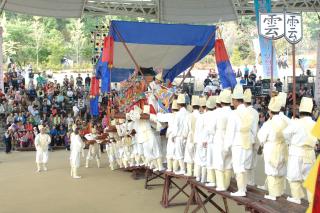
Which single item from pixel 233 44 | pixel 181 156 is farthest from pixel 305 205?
pixel 233 44

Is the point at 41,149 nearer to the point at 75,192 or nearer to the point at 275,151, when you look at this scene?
the point at 75,192

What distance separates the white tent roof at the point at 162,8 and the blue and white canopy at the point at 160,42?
25.6ft

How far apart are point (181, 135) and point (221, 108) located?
63.4 inches

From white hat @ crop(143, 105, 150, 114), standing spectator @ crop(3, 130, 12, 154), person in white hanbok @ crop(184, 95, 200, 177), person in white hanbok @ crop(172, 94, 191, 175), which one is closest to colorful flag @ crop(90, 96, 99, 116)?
white hat @ crop(143, 105, 150, 114)

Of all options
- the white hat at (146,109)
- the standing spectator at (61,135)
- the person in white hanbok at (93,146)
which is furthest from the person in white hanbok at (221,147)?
the standing spectator at (61,135)

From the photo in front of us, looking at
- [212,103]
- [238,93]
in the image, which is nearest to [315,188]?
[238,93]

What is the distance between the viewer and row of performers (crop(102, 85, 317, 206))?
570 cm

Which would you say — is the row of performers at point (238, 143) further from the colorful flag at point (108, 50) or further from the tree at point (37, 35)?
the tree at point (37, 35)

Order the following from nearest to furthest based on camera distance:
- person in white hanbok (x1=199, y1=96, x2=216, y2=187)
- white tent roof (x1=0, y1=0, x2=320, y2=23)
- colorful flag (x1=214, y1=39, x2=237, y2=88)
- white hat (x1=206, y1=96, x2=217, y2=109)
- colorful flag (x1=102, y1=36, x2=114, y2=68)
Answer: person in white hanbok (x1=199, y1=96, x2=216, y2=187) → white hat (x1=206, y1=96, x2=217, y2=109) → colorful flag (x1=102, y1=36, x2=114, y2=68) → colorful flag (x1=214, y1=39, x2=237, y2=88) → white tent roof (x1=0, y1=0, x2=320, y2=23)

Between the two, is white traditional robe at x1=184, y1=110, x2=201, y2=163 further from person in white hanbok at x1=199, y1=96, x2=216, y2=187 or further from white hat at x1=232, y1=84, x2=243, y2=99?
white hat at x1=232, y1=84, x2=243, y2=99

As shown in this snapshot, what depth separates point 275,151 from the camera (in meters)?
6.00

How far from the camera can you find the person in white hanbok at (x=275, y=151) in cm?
596

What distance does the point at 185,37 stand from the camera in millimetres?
11359

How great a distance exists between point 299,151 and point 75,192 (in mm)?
5809
